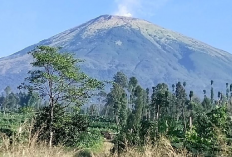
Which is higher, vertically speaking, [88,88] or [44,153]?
[88,88]

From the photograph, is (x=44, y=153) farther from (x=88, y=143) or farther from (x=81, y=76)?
(x=88, y=143)

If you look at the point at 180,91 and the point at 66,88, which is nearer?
the point at 66,88

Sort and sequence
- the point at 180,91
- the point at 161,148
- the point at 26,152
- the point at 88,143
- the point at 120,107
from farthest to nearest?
the point at 180,91
the point at 120,107
the point at 88,143
the point at 161,148
the point at 26,152

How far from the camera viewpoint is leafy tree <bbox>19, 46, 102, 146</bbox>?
661 inches

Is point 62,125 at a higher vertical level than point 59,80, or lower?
lower

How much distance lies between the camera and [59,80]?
17.0 metres

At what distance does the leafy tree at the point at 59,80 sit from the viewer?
16.8m

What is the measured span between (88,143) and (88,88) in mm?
8059

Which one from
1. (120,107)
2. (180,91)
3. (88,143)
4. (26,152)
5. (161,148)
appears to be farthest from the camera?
(180,91)

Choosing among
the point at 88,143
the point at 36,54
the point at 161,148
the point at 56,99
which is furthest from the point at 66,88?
the point at 161,148

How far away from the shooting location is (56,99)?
16656 millimetres

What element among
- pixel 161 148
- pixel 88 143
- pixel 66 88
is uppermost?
pixel 66 88

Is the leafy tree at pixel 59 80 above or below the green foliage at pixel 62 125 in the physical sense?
above

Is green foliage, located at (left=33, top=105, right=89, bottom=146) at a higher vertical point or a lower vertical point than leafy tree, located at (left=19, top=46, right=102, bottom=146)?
lower
